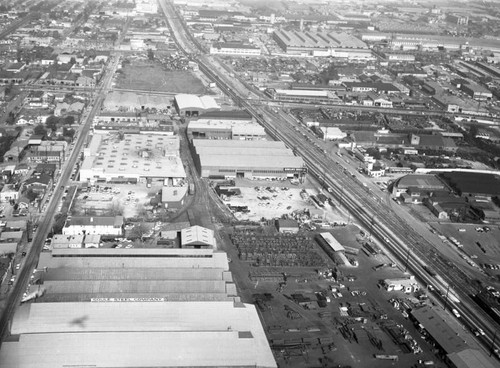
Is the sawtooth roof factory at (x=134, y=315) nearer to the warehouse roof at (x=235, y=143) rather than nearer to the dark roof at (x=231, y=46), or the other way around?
the warehouse roof at (x=235, y=143)

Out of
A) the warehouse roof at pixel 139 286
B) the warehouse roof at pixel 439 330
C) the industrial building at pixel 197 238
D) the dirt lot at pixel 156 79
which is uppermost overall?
the warehouse roof at pixel 139 286

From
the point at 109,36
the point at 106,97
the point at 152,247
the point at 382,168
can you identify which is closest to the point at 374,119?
the point at 382,168

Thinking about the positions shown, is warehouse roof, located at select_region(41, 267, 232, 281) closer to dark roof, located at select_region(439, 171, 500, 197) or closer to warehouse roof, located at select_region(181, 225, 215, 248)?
warehouse roof, located at select_region(181, 225, 215, 248)

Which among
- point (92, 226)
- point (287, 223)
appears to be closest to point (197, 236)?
point (92, 226)

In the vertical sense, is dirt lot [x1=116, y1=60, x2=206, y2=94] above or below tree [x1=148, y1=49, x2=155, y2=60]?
below

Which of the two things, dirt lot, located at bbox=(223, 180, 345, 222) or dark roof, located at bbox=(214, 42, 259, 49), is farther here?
dark roof, located at bbox=(214, 42, 259, 49)

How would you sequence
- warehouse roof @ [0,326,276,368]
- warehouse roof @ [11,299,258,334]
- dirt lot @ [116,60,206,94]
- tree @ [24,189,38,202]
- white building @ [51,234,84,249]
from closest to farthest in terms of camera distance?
warehouse roof @ [0,326,276,368], warehouse roof @ [11,299,258,334], white building @ [51,234,84,249], tree @ [24,189,38,202], dirt lot @ [116,60,206,94]

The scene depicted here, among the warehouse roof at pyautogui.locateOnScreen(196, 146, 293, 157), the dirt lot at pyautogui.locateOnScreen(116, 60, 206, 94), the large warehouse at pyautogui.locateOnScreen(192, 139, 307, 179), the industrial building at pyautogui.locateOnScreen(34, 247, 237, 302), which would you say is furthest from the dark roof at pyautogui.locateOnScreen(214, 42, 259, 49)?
the industrial building at pyautogui.locateOnScreen(34, 247, 237, 302)

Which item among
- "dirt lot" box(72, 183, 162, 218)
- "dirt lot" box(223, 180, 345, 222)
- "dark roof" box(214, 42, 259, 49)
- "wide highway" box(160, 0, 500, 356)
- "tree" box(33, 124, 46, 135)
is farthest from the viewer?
"dark roof" box(214, 42, 259, 49)

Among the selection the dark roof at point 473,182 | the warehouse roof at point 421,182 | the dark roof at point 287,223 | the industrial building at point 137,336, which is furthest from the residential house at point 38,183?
the dark roof at point 473,182
